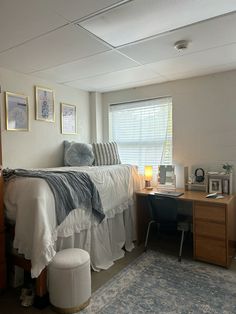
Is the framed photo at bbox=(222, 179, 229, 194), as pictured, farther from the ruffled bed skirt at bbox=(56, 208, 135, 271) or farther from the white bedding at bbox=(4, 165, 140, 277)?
the ruffled bed skirt at bbox=(56, 208, 135, 271)

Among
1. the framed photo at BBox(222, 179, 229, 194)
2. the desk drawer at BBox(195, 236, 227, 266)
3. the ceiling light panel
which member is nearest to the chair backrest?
the desk drawer at BBox(195, 236, 227, 266)

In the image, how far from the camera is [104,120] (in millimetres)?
4211

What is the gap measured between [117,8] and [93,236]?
2.15 metres

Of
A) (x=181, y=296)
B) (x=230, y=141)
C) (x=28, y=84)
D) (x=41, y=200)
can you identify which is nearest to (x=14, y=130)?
(x=28, y=84)

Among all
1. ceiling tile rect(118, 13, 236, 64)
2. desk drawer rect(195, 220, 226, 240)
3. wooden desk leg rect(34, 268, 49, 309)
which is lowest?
wooden desk leg rect(34, 268, 49, 309)

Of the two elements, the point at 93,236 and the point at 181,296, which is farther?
the point at 93,236

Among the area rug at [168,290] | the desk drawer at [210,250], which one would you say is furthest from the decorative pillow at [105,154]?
the desk drawer at [210,250]

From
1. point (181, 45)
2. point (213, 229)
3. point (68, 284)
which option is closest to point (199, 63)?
point (181, 45)

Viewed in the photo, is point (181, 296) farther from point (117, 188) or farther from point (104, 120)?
point (104, 120)

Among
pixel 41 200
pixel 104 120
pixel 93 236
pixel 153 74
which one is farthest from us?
pixel 104 120

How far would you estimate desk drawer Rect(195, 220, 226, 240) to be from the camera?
2.57m

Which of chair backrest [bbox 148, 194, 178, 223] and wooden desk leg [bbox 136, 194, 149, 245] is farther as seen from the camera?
wooden desk leg [bbox 136, 194, 149, 245]

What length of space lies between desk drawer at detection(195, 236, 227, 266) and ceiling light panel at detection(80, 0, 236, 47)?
7.13 feet

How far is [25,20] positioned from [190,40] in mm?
1381
